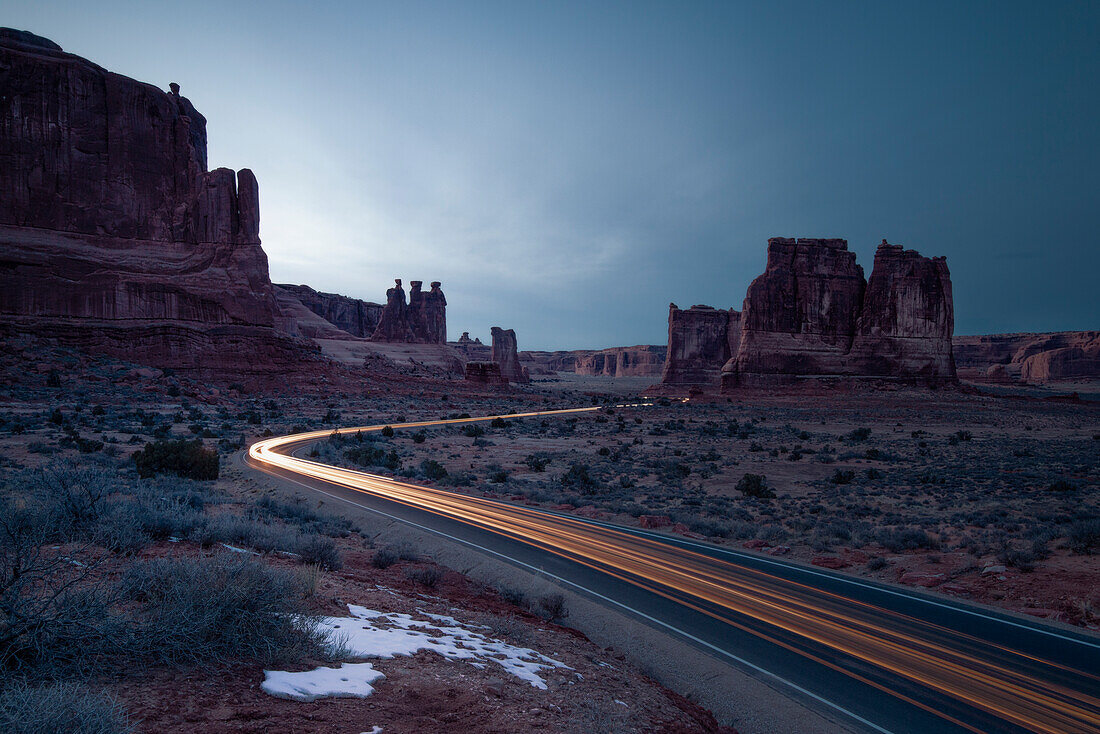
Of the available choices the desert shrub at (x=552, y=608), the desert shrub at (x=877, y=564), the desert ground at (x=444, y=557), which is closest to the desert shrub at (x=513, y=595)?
the desert ground at (x=444, y=557)

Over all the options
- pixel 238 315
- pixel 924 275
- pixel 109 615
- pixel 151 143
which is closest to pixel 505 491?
pixel 109 615

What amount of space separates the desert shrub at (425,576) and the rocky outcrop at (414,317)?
105999 millimetres

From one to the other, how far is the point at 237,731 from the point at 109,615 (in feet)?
4.29

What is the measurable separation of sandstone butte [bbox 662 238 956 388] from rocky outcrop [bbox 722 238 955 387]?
0.12 m

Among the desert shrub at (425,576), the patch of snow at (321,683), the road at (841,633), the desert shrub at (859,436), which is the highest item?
the patch of snow at (321,683)

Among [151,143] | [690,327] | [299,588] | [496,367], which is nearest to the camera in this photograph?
[299,588]

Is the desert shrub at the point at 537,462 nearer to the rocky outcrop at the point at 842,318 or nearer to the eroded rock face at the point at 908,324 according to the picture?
the rocky outcrop at the point at 842,318

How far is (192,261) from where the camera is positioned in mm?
52781

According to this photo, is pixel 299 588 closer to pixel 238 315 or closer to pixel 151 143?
pixel 238 315

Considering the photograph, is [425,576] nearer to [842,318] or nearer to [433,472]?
[433,472]

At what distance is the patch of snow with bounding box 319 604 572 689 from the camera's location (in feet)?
15.1

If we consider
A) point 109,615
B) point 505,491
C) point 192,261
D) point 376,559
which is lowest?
point 505,491

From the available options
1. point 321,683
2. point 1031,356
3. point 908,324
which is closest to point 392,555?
point 321,683

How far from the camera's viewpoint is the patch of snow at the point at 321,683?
3.46m
